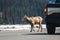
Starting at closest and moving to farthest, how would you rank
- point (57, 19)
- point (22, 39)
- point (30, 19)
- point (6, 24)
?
point (22, 39) < point (57, 19) < point (30, 19) < point (6, 24)

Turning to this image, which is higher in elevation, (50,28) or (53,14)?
(53,14)

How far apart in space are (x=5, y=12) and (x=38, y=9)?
3.13 metres

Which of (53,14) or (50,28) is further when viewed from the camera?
(50,28)

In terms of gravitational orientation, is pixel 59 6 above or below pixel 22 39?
above

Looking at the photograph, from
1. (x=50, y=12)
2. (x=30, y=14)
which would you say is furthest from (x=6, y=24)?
(x=50, y=12)

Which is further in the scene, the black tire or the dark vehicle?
the black tire

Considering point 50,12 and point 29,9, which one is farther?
point 29,9

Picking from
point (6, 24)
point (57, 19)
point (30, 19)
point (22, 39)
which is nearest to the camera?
point (22, 39)

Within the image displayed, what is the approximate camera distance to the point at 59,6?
722 inches

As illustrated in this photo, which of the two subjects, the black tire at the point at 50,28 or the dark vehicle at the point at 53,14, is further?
the black tire at the point at 50,28

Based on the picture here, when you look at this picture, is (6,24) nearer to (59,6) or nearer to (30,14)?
(30,14)

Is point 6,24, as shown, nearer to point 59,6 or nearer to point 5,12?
point 5,12

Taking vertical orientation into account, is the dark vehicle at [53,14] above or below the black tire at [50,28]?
above

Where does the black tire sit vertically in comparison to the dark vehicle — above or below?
below
